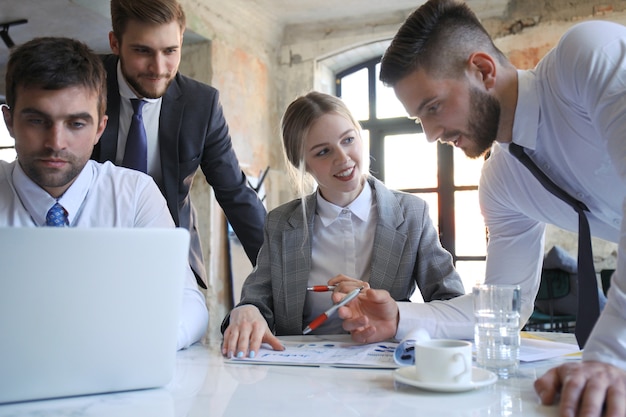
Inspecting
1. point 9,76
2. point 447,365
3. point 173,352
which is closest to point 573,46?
point 447,365

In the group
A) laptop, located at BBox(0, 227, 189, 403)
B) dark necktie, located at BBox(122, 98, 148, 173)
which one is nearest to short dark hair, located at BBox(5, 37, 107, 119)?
dark necktie, located at BBox(122, 98, 148, 173)

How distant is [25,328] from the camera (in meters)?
0.83

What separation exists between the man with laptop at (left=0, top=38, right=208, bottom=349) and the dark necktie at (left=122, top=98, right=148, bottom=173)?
1.48 feet

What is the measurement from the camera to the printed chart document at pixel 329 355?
3.72 ft

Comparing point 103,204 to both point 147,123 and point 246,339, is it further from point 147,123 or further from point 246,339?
point 147,123

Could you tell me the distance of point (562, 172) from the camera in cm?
146

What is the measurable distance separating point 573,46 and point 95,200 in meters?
1.19

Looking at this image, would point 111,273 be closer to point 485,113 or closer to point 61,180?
point 61,180

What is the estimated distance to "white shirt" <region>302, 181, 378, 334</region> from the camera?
181 cm

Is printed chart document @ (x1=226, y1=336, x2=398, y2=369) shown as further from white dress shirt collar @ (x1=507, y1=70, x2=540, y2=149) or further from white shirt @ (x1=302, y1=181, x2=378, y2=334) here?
white dress shirt collar @ (x1=507, y1=70, x2=540, y2=149)

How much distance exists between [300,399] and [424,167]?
5.39 metres

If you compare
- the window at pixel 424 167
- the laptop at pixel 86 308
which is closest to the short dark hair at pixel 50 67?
the laptop at pixel 86 308

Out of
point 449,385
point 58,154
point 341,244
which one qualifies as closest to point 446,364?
point 449,385

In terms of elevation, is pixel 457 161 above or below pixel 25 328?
above
